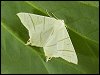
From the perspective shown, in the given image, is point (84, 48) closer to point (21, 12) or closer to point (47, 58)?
point (47, 58)

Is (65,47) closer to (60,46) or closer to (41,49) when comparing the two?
(60,46)

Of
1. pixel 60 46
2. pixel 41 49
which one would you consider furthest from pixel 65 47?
pixel 41 49

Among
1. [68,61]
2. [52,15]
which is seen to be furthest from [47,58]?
[52,15]
